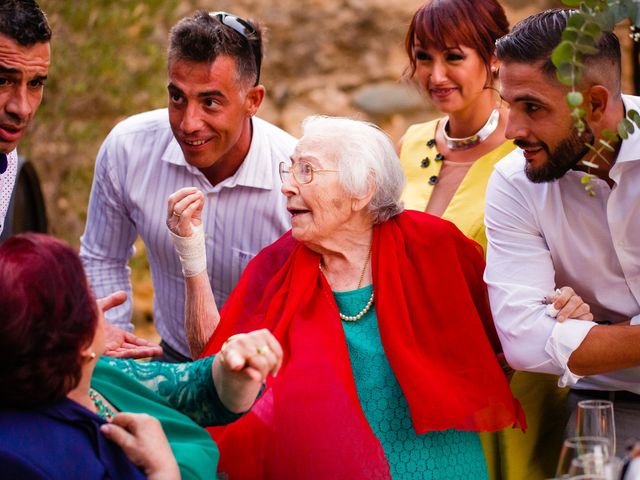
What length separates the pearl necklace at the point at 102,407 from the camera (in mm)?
2467

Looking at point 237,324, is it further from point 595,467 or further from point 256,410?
point 595,467

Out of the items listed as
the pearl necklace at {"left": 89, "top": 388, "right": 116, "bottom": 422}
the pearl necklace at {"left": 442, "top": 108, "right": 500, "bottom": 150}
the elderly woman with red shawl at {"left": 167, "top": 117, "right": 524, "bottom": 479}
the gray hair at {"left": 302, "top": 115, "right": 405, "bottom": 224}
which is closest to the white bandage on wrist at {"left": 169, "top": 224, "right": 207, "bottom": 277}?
the elderly woman with red shawl at {"left": 167, "top": 117, "right": 524, "bottom": 479}

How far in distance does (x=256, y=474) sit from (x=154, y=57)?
500 centimetres

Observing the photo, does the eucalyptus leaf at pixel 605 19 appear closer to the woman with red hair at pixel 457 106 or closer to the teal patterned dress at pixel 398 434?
the teal patterned dress at pixel 398 434

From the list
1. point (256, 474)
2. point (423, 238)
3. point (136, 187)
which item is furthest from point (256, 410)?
point (136, 187)

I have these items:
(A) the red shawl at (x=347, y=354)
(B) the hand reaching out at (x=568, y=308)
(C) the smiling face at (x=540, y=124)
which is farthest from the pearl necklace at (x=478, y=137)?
(B) the hand reaching out at (x=568, y=308)

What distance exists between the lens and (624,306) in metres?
3.19

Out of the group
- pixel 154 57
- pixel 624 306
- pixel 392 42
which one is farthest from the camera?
pixel 392 42

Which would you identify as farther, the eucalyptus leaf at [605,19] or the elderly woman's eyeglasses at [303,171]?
the elderly woman's eyeglasses at [303,171]

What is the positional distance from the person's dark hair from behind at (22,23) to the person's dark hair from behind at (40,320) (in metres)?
1.44

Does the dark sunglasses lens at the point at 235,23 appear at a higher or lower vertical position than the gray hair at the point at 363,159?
higher

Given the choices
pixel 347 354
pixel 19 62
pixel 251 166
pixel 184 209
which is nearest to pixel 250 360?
pixel 347 354

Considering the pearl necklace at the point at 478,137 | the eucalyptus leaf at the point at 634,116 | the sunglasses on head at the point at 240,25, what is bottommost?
the eucalyptus leaf at the point at 634,116

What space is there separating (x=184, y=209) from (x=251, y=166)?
0.78 m
